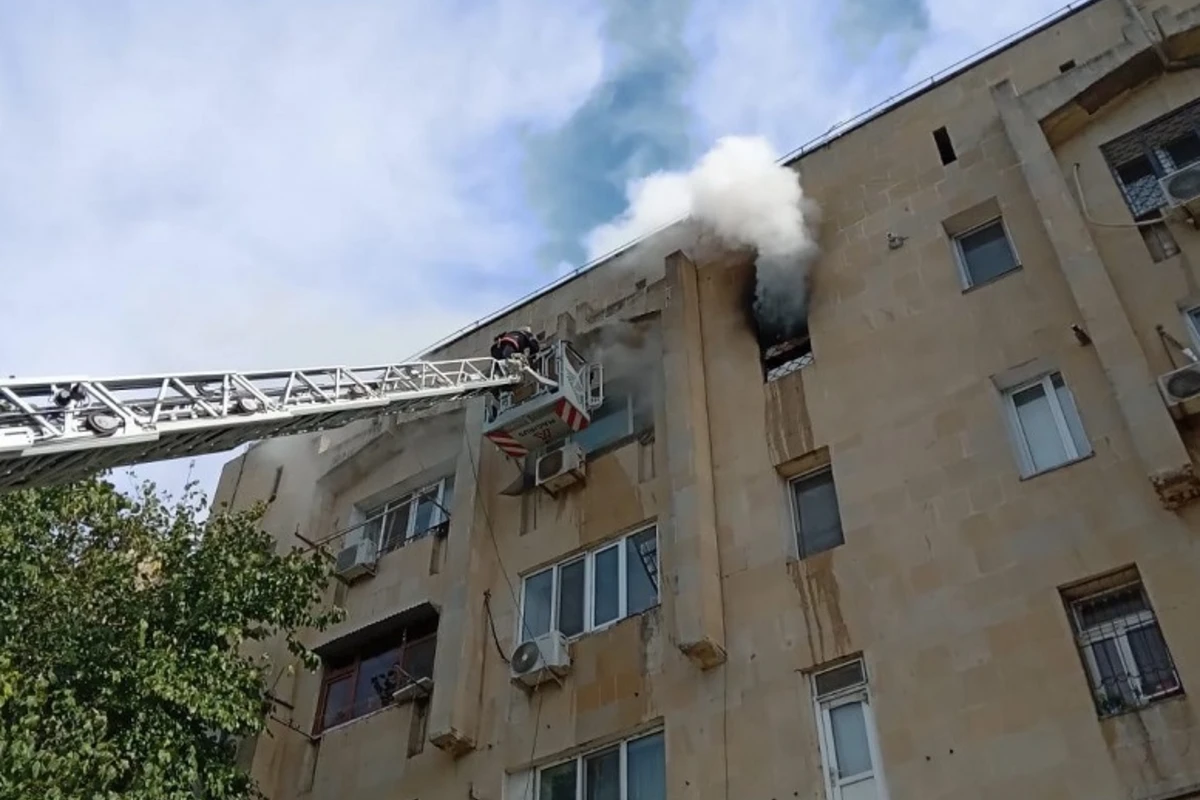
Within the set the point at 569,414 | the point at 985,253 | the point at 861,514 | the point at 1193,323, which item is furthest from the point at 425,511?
the point at 1193,323

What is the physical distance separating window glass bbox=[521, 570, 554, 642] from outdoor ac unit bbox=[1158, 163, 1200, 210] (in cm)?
910

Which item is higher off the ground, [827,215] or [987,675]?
[827,215]

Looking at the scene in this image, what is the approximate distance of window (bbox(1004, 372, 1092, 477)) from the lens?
12766mm

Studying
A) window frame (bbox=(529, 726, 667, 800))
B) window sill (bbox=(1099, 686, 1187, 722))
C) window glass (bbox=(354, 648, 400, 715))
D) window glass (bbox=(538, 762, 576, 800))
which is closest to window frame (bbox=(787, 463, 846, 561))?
window frame (bbox=(529, 726, 667, 800))

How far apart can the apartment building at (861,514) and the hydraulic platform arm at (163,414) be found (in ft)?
11.2

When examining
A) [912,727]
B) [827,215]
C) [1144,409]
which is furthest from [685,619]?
[827,215]

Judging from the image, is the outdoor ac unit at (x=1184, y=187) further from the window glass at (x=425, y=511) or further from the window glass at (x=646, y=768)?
the window glass at (x=425, y=511)

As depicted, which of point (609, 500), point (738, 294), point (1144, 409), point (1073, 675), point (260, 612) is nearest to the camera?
point (1073, 675)

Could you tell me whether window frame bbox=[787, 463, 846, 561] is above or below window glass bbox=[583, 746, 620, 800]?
above

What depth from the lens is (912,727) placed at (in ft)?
37.9

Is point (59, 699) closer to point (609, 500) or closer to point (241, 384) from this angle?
point (241, 384)

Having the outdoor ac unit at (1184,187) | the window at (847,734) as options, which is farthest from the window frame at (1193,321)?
the window at (847,734)

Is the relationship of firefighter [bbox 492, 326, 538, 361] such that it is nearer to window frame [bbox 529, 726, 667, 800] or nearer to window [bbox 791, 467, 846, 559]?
window [bbox 791, 467, 846, 559]

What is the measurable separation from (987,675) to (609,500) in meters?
6.29
